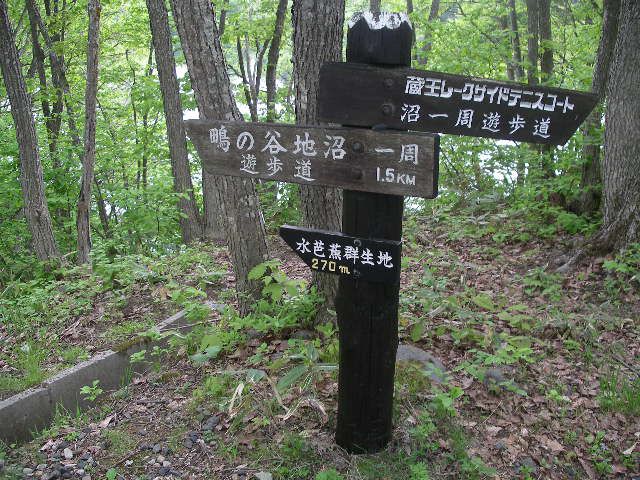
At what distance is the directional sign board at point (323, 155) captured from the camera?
2.48 m

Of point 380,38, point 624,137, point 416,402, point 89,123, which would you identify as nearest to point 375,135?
point 380,38

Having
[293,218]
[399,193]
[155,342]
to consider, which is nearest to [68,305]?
[155,342]

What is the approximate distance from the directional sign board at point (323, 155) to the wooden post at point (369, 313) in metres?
0.16

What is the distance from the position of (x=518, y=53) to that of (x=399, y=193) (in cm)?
1107

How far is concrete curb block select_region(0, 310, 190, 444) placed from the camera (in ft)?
14.6

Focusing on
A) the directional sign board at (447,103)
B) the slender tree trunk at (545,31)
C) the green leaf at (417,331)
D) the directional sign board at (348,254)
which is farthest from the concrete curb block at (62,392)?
the slender tree trunk at (545,31)

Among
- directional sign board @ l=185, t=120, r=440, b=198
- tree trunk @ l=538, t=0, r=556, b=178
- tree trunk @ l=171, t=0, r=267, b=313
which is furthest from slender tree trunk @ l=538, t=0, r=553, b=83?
directional sign board @ l=185, t=120, r=440, b=198

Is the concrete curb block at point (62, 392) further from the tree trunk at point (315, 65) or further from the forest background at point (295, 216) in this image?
the tree trunk at point (315, 65)

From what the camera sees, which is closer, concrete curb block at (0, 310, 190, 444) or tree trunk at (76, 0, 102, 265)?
concrete curb block at (0, 310, 190, 444)

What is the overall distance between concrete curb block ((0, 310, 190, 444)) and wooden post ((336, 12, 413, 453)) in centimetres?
277

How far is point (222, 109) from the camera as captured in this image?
15.1 feet

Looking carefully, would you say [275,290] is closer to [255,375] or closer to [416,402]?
[255,375]

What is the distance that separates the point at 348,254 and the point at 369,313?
1.25ft

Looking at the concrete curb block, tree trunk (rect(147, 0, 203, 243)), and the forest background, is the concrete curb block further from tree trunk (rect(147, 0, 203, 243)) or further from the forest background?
tree trunk (rect(147, 0, 203, 243))
